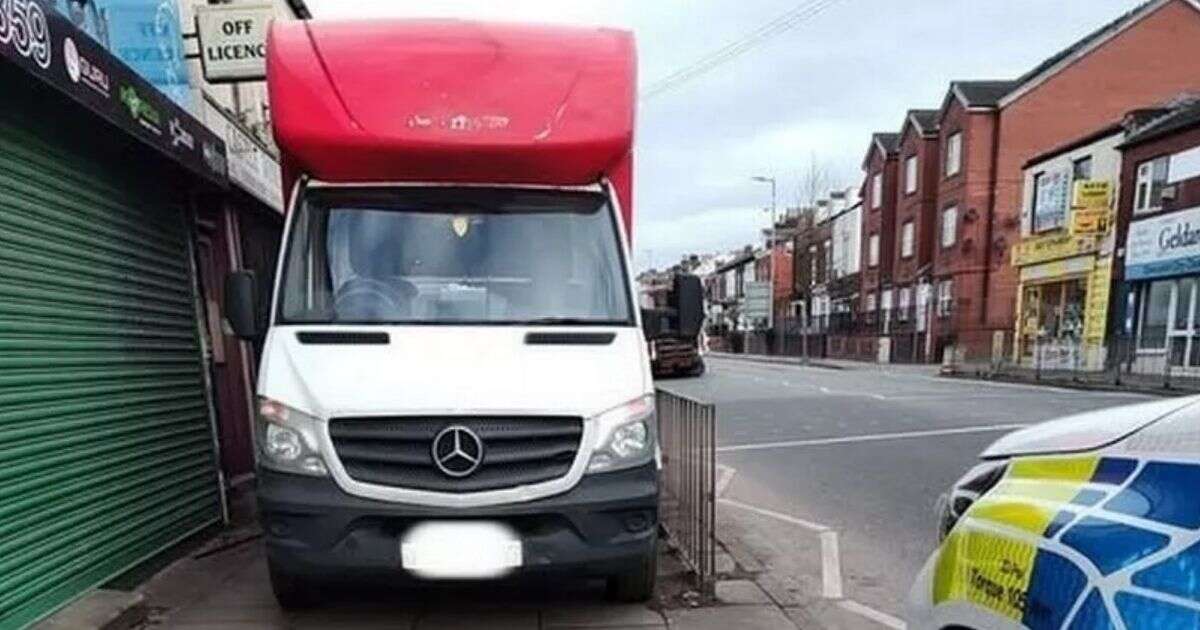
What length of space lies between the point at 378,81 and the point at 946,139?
37436 millimetres

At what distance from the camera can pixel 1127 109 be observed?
32.6 metres

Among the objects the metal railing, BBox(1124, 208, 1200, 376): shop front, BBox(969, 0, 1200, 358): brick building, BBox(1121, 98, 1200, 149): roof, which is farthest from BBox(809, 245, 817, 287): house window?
the metal railing

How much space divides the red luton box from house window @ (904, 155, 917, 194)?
130 feet

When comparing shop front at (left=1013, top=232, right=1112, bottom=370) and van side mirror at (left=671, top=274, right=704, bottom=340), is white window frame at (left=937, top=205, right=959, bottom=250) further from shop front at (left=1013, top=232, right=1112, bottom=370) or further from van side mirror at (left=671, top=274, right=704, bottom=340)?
van side mirror at (left=671, top=274, right=704, bottom=340)

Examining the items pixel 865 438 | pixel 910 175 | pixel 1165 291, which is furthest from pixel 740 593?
pixel 910 175

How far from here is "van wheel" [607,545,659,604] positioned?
448 centimetres

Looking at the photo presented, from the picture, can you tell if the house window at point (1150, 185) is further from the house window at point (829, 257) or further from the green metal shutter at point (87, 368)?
the house window at point (829, 257)

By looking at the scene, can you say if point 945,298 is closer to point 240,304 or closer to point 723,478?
point 723,478

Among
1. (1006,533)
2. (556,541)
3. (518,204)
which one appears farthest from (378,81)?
(1006,533)

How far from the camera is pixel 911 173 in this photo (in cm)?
4162

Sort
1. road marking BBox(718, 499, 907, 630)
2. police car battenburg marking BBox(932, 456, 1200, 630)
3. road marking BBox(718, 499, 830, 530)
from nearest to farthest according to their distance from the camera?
police car battenburg marking BBox(932, 456, 1200, 630)
road marking BBox(718, 499, 907, 630)
road marking BBox(718, 499, 830, 530)

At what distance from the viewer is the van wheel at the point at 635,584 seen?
448 cm

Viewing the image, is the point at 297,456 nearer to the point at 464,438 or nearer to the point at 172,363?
the point at 464,438

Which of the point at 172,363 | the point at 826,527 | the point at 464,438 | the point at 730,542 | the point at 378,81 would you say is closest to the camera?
the point at 464,438
